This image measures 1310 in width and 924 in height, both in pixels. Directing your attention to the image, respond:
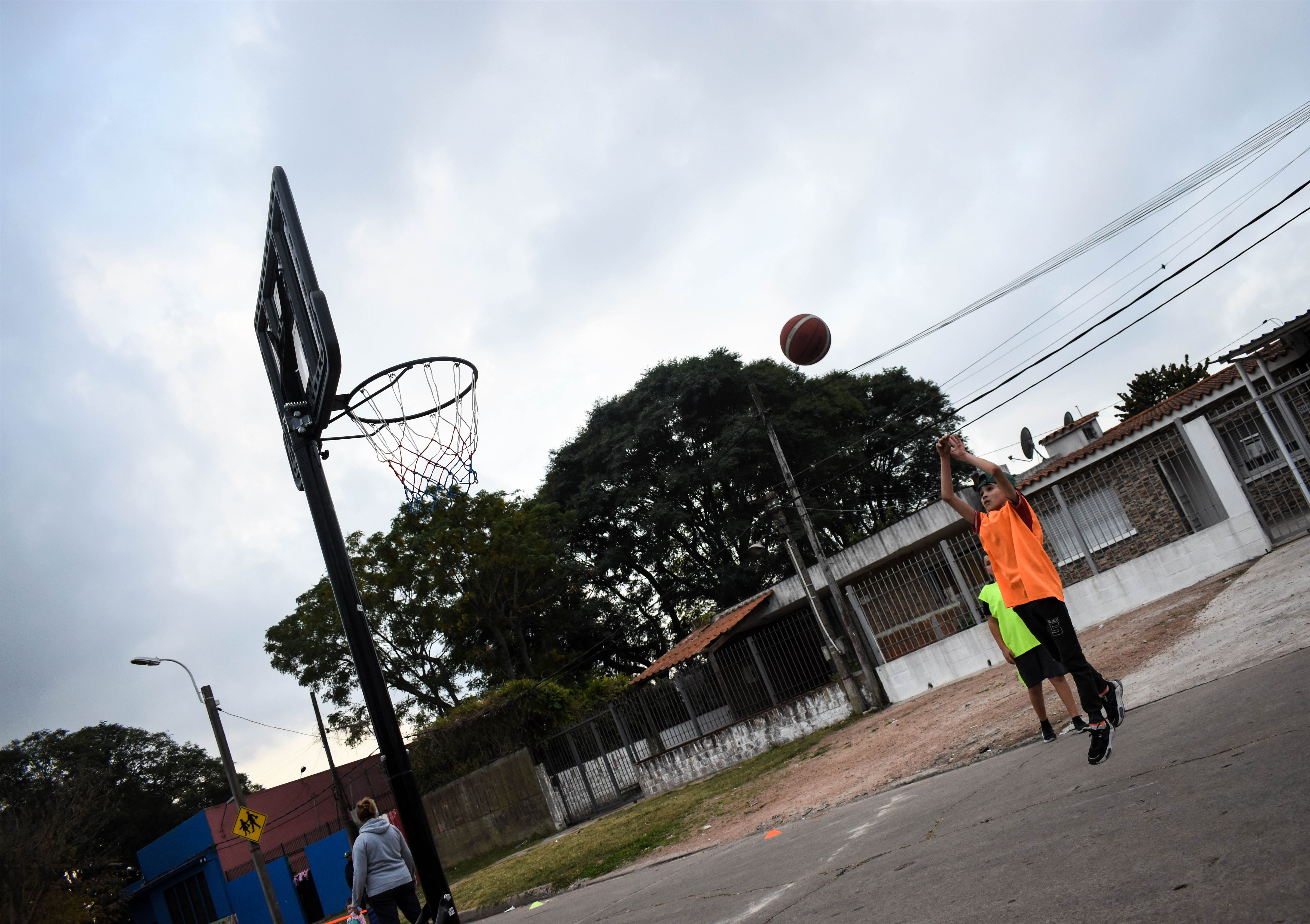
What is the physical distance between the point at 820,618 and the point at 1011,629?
10740mm

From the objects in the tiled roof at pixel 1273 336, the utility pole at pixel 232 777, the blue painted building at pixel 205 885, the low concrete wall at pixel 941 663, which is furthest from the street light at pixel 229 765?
the tiled roof at pixel 1273 336

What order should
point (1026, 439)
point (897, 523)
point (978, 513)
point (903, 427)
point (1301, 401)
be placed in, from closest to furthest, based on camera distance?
point (978, 513) < point (1301, 401) < point (1026, 439) < point (897, 523) < point (903, 427)

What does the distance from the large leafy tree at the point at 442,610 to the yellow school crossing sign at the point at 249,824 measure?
12972 millimetres

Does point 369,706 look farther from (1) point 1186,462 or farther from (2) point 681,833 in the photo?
(1) point 1186,462

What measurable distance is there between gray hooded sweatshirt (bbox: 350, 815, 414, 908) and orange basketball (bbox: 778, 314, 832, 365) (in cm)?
864

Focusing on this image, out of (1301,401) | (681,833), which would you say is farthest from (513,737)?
(1301,401)

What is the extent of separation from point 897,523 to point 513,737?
11332 mm

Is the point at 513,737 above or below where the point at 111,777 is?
below

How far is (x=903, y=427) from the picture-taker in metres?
37.9

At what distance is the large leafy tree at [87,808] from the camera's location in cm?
2836

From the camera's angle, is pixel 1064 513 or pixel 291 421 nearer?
pixel 291 421

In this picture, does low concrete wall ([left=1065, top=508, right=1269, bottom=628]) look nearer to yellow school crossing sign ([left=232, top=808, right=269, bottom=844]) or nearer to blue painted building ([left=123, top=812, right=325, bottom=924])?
yellow school crossing sign ([left=232, top=808, right=269, bottom=844])

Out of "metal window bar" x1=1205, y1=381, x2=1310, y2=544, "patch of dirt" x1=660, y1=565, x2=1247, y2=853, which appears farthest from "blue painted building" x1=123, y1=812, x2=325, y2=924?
"metal window bar" x1=1205, y1=381, x2=1310, y2=544

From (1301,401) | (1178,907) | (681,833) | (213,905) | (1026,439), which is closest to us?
(1178,907)
